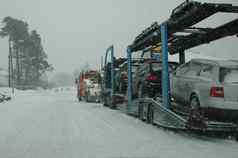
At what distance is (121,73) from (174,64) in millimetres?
5101

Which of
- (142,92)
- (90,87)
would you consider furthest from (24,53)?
(142,92)

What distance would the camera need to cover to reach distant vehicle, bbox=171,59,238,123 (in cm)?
993

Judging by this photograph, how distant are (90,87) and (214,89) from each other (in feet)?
72.0

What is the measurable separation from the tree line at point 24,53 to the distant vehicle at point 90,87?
38.4 m

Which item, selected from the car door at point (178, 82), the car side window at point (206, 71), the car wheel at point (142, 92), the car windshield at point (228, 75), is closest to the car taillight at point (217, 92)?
the car windshield at point (228, 75)

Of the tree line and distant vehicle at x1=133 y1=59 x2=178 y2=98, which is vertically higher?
the tree line

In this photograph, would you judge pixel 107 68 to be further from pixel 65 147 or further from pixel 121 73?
pixel 65 147

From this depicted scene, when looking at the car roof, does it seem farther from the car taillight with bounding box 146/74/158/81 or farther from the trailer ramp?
the car taillight with bounding box 146/74/158/81

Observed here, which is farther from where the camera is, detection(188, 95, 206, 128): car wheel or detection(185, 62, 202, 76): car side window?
detection(185, 62, 202, 76): car side window

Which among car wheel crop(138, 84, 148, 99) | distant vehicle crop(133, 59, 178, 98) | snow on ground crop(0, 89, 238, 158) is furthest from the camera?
car wheel crop(138, 84, 148, 99)

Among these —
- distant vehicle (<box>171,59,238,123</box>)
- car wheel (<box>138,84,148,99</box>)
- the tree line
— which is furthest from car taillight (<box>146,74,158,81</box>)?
the tree line

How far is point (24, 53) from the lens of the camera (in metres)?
81.2

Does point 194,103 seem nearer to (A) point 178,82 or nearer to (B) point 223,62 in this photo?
(B) point 223,62

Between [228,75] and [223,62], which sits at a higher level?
[223,62]
